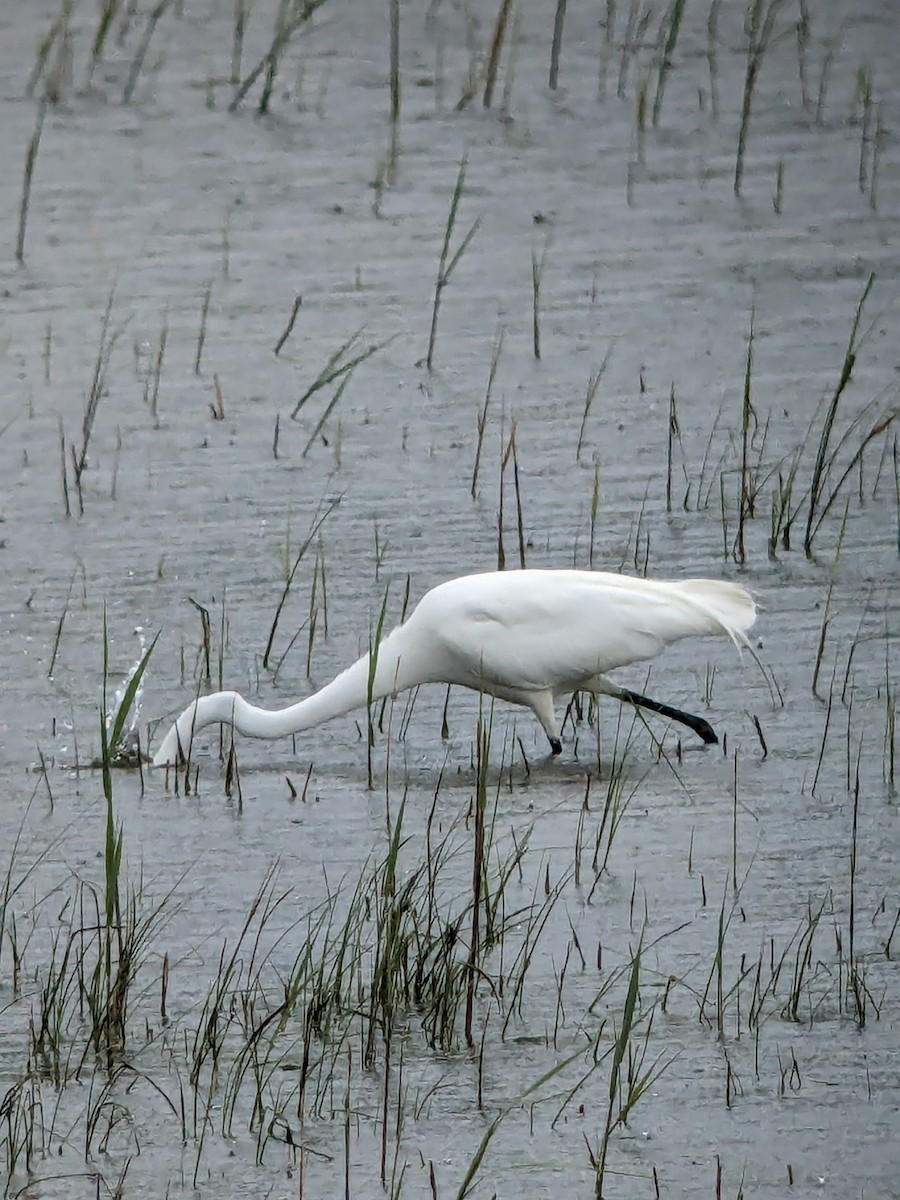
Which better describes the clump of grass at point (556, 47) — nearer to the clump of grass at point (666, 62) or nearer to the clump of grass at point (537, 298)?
the clump of grass at point (666, 62)

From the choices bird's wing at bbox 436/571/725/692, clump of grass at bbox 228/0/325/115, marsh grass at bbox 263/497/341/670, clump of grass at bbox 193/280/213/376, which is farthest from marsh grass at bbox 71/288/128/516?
clump of grass at bbox 228/0/325/115

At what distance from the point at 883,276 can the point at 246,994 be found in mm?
5131

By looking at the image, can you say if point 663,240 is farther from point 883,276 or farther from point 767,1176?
point 767,1176

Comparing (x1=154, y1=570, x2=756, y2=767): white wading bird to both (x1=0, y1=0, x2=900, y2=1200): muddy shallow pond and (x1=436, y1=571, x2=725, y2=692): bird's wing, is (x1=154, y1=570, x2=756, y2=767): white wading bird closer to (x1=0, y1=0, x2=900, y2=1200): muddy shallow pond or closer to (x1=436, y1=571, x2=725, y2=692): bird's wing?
(x1=436, y1=571, x2=725, y2=692): bird's wing

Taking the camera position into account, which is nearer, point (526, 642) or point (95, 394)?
point (526, 642)

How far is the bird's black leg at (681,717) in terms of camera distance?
192 inches

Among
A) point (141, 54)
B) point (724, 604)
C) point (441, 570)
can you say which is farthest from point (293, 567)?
point (141, 54)

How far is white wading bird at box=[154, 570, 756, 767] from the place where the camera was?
4.92 metres

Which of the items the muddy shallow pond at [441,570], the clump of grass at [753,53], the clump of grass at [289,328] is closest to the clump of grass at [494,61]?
the muddy shallow pond at [441,570]

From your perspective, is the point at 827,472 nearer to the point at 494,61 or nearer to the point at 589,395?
the point at 589,395

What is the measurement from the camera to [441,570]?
231 inches

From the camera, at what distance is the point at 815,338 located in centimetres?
747

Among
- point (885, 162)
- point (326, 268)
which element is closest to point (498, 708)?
point (326, 268)

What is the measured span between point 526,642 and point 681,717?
396 millimetres
